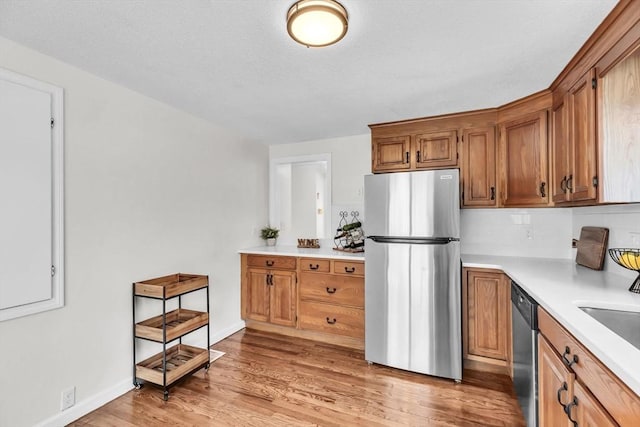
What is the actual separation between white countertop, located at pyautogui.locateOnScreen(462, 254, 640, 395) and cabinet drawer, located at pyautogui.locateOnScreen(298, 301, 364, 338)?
1155mm

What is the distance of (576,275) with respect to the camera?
2039mm

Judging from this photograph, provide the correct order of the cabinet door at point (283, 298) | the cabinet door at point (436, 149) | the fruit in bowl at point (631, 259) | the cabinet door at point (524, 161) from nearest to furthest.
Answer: the fruit in bowl at point (631, 259), the cabinet door at point (524, 161), the cabinet door at point (436, 149), the cabinet door at point (283, 298)

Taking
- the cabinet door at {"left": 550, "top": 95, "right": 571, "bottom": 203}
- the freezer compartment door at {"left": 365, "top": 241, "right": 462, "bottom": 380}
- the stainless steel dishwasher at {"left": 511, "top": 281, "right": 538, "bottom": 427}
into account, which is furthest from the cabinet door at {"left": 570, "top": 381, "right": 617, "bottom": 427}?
the cabinet door at {"left": 550, "top": 95, "right": 571, "bottom": 203}

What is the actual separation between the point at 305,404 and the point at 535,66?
2.72 meters

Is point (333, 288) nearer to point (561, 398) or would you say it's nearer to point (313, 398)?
point (313, 398)

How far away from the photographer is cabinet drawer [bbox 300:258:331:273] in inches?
122

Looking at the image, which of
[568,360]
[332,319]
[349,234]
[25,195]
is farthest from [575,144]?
[25,195]

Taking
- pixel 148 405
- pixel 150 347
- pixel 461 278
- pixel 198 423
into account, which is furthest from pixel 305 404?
pixel 461 278

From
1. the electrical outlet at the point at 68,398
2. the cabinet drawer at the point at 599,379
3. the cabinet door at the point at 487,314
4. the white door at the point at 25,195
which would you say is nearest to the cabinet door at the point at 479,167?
the cabinet door at the point at 487,314

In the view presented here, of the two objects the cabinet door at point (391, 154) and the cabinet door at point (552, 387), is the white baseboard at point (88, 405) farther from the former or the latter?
the cabinet door at point (391, 154)

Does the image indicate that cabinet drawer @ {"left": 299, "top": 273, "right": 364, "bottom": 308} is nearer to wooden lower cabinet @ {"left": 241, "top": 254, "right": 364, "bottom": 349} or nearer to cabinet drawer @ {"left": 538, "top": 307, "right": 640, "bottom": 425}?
wooden lower cabinet @ {"left": 241, "top": 254, "right": 364, "bottom": 349}

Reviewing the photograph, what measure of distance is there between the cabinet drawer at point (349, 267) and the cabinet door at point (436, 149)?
114 cm

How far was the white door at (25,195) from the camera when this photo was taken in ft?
5.45

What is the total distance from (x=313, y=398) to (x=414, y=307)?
1059 mm
